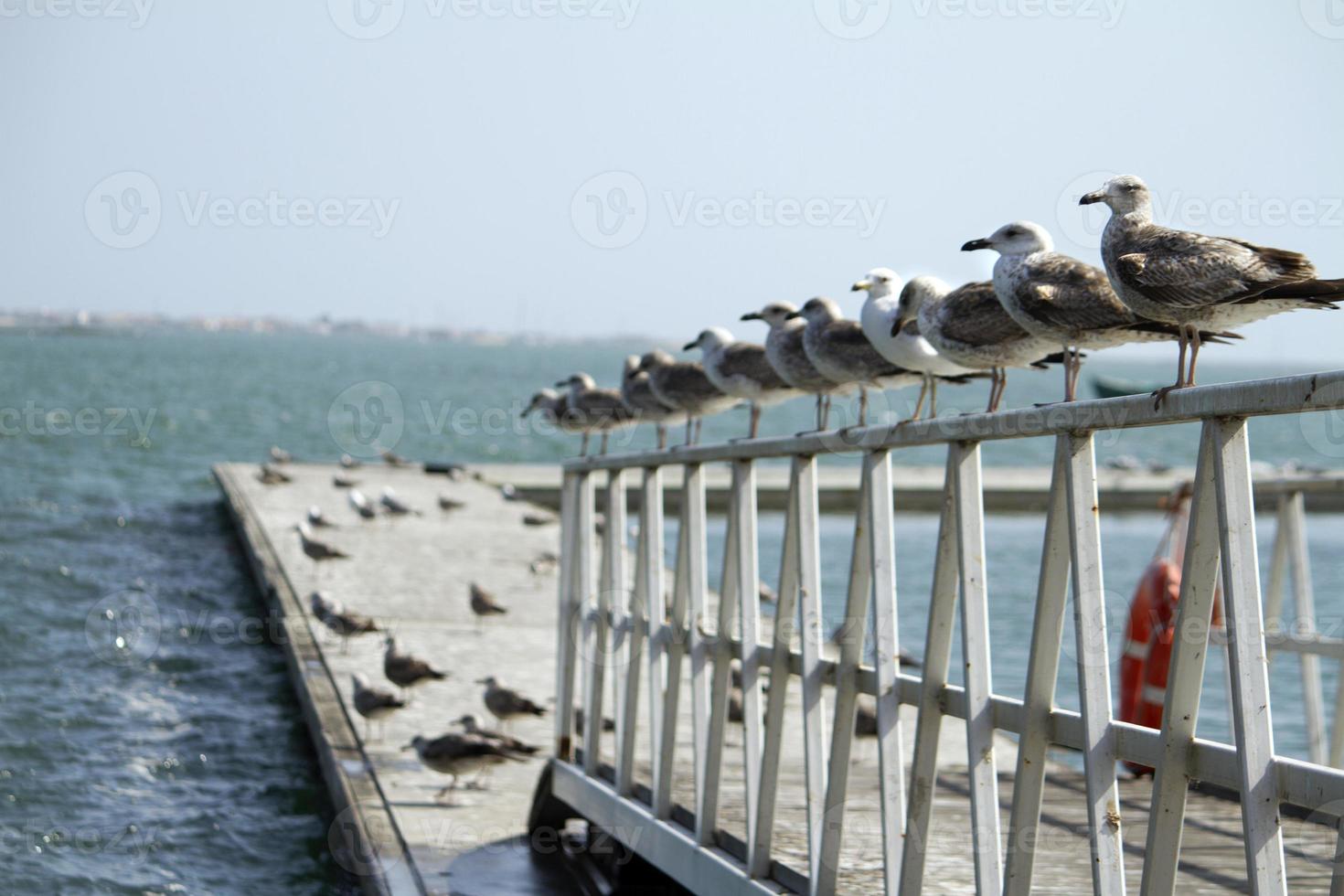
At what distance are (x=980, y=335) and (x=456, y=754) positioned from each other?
261 inches

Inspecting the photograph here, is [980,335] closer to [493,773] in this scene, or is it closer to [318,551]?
[493,773]

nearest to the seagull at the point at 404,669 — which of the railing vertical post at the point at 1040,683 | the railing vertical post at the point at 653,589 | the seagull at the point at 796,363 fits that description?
the railing vertical post at the point at 653,589

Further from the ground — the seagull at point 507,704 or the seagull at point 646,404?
the seagull at point 646,404

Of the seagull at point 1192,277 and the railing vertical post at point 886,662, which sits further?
the railing vertical post at point 886,662

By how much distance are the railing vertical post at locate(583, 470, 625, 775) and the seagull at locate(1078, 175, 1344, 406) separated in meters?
4.81

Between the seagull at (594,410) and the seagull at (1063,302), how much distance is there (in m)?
5.11

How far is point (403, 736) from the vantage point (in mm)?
12844

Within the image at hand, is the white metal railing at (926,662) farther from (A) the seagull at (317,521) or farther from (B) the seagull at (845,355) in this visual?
(A) the seagull at (317,521)

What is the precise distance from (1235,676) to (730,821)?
172 inches

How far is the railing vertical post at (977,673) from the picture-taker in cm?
492

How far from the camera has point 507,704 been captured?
1288 cm

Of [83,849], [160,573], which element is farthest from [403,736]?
[160,573]

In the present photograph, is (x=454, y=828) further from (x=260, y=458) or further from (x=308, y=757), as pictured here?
(x=260, y=458)

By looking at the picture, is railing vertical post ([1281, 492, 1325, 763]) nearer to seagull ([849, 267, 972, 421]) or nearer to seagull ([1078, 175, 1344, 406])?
seagull ([849, 267, 972, 421])
